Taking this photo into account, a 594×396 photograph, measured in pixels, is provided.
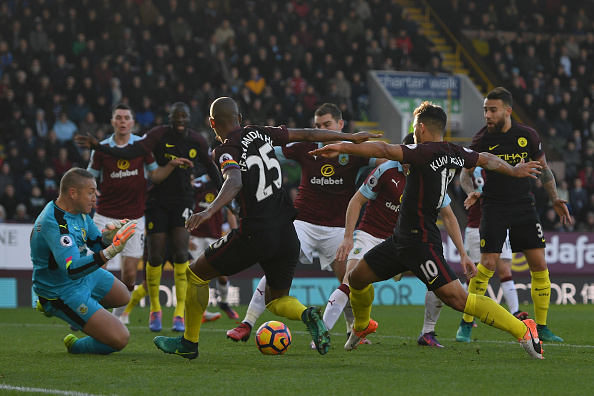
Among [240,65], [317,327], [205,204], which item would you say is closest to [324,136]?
[317,327]

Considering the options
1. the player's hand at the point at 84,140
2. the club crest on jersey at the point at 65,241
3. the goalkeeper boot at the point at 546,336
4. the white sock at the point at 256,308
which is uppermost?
the player's hand at the point at 84,140

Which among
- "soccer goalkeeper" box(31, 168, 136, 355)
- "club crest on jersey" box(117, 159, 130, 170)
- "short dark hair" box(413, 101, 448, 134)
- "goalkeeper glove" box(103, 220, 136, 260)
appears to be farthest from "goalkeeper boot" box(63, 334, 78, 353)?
"short dark hair" box(413, 101, 448, 134)

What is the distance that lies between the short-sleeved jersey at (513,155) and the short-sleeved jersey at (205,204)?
5.36 meters

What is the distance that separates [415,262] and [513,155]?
9.03 ft

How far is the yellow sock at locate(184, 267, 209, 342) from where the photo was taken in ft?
23.1

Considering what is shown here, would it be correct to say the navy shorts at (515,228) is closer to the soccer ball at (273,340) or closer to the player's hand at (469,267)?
the player's hand at (469,267)

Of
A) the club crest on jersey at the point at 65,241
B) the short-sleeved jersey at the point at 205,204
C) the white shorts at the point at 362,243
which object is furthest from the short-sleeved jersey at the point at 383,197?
the short-sleeved jersey at the point at 205,204

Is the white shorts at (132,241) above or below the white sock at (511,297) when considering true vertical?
above

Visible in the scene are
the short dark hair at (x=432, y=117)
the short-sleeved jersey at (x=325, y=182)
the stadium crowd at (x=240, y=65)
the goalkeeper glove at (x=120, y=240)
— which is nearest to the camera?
the goalkeeper glove at (x=120, y=240)

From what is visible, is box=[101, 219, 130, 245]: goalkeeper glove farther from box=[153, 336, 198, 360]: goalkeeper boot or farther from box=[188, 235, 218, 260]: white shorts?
box=[188, 235, 218, 260]: white shorts

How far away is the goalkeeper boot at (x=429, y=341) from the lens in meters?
8.58

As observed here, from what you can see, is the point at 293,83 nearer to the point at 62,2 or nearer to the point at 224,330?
the point at 62,2

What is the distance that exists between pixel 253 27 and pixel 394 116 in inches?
172

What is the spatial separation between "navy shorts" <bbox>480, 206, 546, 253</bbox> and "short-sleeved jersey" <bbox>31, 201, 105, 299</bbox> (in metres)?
4.00
